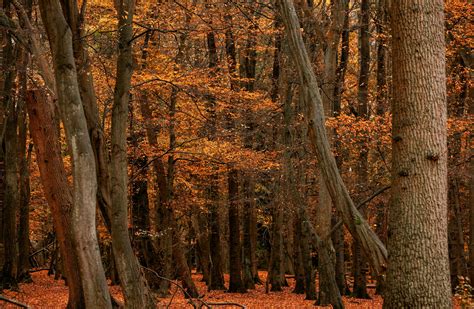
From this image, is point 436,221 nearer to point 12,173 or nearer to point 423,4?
point 423,4

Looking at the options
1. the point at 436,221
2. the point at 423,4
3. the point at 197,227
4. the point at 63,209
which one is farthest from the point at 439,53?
the point at 197,227

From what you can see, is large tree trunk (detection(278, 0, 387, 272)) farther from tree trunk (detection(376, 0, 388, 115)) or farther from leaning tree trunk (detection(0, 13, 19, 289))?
leaning tree trunk (detection(0, 13, 19, 289))

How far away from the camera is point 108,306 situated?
7633 mm

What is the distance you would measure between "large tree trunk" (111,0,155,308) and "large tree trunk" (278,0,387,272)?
346cm

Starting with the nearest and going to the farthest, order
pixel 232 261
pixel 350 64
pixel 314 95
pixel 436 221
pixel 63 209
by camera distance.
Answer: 1. pixel 436 221
2. pixel 314 95
3. pixel 63 209
4. pixel 232 261
5. pixel 350 64

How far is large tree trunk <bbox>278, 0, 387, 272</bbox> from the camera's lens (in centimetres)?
663

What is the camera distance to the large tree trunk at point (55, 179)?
397 inches

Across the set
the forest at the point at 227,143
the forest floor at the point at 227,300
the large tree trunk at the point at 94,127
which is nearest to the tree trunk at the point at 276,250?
the forest at the point at 227,143

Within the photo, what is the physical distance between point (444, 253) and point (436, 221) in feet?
1.07

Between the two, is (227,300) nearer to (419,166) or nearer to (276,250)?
(276,250)

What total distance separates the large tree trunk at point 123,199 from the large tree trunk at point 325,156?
346 cm

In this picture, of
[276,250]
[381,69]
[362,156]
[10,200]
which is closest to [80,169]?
[10,200]

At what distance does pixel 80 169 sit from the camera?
745cm

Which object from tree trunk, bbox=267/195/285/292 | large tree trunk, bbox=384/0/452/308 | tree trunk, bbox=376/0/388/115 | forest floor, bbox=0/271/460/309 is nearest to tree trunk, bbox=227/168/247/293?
forest floor, bbox=0/271/460/309
